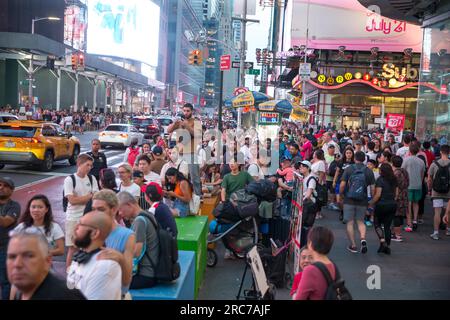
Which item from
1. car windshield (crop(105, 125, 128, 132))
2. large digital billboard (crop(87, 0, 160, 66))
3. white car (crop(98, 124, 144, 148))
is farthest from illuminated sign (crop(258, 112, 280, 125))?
large digital billboard (crop(87, 0, 160, 66))

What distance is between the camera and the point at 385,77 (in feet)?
134

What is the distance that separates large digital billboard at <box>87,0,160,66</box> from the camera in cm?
8025

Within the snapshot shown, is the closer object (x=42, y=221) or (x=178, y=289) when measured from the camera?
(x=178, y=289)

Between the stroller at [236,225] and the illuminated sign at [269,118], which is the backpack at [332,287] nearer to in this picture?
the stroller at [236,225]

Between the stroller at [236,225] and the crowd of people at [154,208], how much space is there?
1.67ft

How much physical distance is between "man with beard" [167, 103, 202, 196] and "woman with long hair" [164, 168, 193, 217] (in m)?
2.27

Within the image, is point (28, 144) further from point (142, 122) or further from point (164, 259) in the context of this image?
point (142, 122)

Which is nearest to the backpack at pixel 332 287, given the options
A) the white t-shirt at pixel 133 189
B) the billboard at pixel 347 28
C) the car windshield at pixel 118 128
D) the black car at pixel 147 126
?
the white t-shirt at pixel 133 189

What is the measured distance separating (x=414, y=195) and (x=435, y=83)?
10864mm

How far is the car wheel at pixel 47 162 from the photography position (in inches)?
767

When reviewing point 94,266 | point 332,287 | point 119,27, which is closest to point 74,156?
point 94,266

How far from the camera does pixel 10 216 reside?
5906 millimetres
